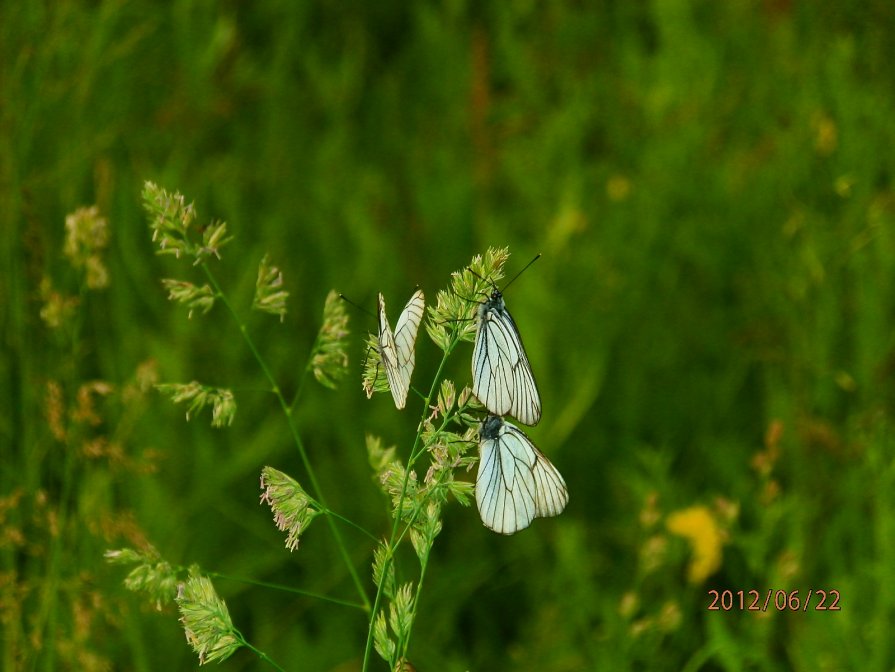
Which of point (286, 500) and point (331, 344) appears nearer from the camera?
point (286, 500)

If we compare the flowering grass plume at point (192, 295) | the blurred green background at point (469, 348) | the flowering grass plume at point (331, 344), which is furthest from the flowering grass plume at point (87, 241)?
the flowering grass plume at point (331, 344)

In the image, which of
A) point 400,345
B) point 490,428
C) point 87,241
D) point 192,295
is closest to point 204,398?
point 192,295

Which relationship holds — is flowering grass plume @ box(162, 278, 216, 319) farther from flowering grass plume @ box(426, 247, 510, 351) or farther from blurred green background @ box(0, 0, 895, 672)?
blurred green background @ box(0, 0, 895, 672)

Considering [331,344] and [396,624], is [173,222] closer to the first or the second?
[331,344]

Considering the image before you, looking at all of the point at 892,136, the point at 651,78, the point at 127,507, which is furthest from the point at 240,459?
the point at 651,78
